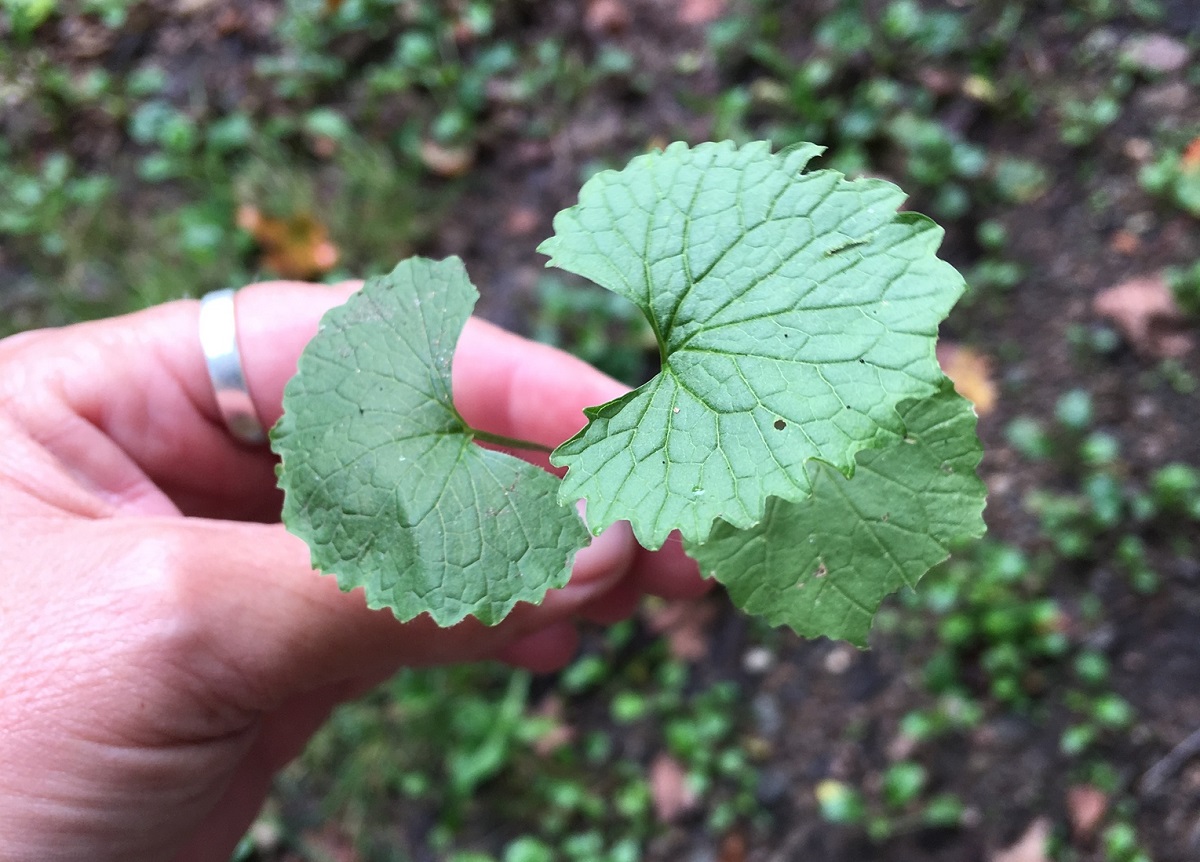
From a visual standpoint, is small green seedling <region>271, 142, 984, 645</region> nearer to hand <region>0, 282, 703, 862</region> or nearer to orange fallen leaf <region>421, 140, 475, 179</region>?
hand <region>0, 282, 703, 862</region>

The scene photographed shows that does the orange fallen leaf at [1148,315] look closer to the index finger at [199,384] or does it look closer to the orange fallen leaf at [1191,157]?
the orange fallen leaf at [1191,157]

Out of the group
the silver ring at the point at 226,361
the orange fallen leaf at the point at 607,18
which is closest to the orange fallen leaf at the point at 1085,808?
the silver ring at the point at 226,361

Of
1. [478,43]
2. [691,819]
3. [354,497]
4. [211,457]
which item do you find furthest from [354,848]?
[478,43]

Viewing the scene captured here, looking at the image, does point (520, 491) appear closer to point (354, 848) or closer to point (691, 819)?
point (691, 819)

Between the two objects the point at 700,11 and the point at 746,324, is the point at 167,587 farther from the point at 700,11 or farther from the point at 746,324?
the point at 700,11

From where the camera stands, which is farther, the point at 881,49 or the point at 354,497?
the point at 881,49
